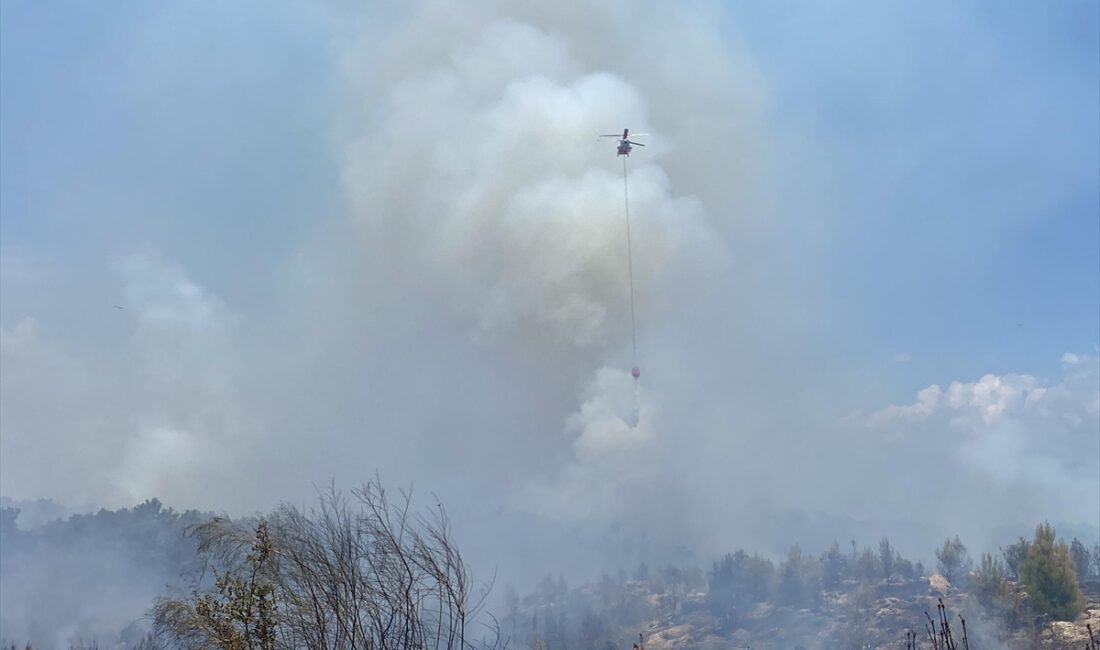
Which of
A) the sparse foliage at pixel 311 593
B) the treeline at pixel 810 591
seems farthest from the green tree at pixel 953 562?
the sparse foliage at pixel 311 593

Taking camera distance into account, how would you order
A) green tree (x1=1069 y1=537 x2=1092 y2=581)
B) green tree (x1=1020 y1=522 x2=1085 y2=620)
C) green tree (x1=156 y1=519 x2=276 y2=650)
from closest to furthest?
green tree (x1=156 y1=519 x2=276 y2=650) → green tree (x1=1020 y1=522 x2=1085 y2=620) → green tree (x1=1069 y1=537 x2=1092 y2=581)

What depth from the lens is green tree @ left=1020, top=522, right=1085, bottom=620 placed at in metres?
66.1

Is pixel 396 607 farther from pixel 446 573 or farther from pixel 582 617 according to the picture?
pixel 582 617

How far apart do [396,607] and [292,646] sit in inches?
89.3

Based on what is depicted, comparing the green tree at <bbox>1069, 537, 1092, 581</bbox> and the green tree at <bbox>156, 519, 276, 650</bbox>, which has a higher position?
the green tree at <bbox>1069, 537, 1092, 581</bbox>

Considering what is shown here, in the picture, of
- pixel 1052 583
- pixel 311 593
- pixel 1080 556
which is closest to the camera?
pixel 311 593

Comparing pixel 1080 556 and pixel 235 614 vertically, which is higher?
pixel 1080 556

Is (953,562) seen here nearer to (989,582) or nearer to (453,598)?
(989,582)

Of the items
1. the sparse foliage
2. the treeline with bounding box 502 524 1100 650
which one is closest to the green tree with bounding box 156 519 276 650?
the sparse foliage

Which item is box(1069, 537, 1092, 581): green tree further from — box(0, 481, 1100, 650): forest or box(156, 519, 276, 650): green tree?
box(156, 519, 276, 650): green tree

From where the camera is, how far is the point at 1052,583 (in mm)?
67312

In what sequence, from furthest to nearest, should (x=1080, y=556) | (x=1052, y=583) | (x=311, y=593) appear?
(x=1080, y=556) → (x=1052, y=583) → (x=311, y=593)

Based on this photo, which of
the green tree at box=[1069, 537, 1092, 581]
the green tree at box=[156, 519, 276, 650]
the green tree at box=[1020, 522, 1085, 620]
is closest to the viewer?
the green tree at box=[156, 519, 276, 650]

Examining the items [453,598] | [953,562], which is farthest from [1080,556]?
[453,598]
